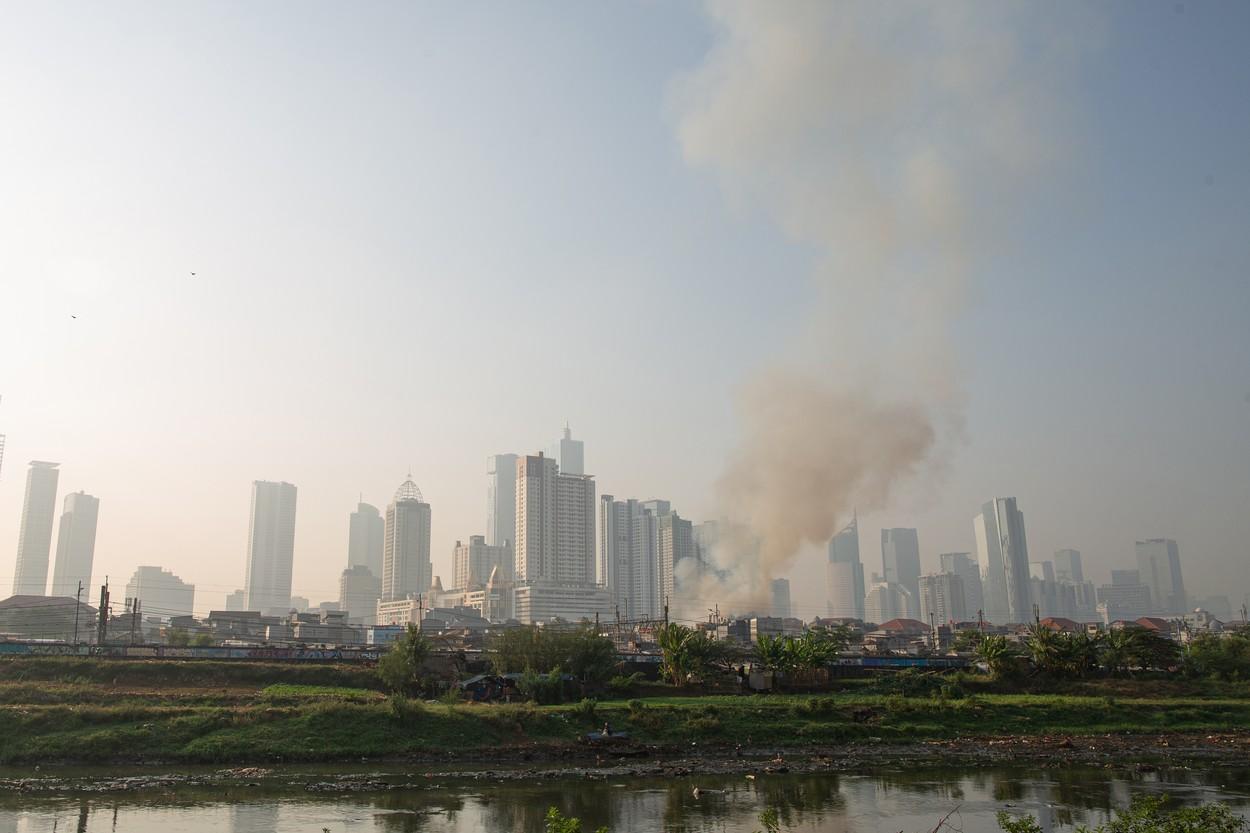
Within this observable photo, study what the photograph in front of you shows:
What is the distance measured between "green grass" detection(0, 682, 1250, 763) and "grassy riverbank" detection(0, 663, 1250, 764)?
7cm

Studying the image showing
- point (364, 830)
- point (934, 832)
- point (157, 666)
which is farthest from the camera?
point (157, 666)

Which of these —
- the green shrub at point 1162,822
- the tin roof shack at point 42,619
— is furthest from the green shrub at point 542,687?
the tin roof shack at point 42,619

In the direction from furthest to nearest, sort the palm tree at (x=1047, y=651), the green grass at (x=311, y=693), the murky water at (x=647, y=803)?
1. the palm tree at (x=1047, y=651)
2. the green grass at (x=311, y=693)
3. the murky water at (x=647, y=803)

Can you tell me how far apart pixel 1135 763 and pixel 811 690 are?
749 inches

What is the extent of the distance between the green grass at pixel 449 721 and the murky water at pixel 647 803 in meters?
5.27

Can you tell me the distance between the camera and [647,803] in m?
30.7

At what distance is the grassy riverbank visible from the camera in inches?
1518

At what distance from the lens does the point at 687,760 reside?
129ft

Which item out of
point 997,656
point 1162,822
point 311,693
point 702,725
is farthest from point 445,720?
point 997,656

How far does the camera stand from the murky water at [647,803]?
27.7 m

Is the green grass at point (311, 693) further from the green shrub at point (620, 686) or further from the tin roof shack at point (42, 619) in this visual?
the tin roof shack at point (42, 619)

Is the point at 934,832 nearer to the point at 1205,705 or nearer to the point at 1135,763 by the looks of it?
the point at 1135,763

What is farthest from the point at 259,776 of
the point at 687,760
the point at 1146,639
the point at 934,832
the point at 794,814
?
the point at 1146,639

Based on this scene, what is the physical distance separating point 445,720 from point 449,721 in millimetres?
187
